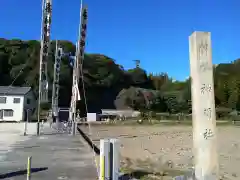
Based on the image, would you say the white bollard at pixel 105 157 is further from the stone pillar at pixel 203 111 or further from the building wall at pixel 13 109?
the building wall at pixel 13 109

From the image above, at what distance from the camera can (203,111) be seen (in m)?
6.36

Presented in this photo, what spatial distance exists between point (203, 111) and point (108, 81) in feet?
213

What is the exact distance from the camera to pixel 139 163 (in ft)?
34.5

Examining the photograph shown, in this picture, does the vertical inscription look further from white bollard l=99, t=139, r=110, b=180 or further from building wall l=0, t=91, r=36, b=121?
building wall l=0, t=91, r=36, b=121

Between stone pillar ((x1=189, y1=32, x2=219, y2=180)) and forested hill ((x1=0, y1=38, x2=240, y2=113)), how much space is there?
49.7m

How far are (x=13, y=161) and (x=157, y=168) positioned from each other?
16.2 ft

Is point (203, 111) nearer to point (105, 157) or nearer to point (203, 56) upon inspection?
point (203, 56)

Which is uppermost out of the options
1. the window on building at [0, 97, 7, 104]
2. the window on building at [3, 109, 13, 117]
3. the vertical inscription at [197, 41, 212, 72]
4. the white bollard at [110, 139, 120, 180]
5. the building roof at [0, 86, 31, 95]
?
the building roof at [0, 86, 31, 95]

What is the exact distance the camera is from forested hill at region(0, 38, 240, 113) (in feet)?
A: 200

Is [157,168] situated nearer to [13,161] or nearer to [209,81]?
[209,81]

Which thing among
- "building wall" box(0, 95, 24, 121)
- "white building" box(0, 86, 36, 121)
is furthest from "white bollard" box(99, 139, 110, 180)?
"building wall" box(0, 95, 24, 121)

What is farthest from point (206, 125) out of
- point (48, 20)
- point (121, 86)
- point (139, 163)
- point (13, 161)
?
point (121, 86)

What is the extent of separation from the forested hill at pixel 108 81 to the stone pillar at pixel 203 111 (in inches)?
1958

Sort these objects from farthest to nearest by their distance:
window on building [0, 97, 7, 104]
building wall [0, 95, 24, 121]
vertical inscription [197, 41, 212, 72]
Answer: window on building [0, 97, 7, 104] → building wall [0, 95, 24, 121] → vertical inscription [197, 41, 212, 72]
